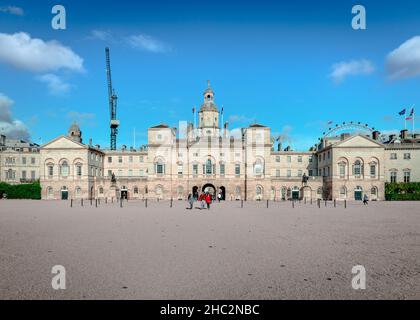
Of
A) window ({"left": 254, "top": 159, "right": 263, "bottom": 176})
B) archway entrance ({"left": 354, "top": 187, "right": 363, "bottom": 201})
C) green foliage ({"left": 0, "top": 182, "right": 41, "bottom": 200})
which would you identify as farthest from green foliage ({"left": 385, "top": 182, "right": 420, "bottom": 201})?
green foliage ({"left": 0, "top": 182, "right": 41, "bottom": 200})

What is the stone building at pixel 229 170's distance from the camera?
61375mm

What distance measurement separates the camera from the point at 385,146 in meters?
62.9

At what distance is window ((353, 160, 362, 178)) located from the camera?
6144cm

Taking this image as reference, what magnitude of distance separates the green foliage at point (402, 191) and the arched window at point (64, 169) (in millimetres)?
63031

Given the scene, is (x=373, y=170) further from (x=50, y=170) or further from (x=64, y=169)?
(x=50, y=170)

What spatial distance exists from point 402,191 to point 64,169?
67002 mm

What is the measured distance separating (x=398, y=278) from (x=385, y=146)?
2414 inches

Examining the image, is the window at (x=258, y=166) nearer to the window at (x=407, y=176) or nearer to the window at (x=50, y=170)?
the window at (x=407, y=176)

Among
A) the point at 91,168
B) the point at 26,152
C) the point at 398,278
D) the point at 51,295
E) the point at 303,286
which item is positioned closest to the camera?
the point at 51,295

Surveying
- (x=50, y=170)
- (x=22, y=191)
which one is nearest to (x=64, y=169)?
(x=50, y=170)

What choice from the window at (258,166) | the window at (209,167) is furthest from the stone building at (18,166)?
the window at (258,166)

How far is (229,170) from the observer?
6328 cm
